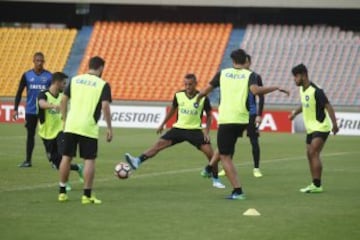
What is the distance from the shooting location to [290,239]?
36.1ft

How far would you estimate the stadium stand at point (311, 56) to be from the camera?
4241 cm

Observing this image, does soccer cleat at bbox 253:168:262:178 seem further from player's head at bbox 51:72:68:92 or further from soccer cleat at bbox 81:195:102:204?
soccer cleat at bbox 81:195:102:204

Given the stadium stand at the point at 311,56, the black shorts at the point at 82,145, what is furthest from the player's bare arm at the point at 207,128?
the stadium stand at the point at 311,56

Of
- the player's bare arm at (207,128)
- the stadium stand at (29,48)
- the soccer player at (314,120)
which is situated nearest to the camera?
the soccer player at (314,120)

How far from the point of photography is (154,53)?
45.7m

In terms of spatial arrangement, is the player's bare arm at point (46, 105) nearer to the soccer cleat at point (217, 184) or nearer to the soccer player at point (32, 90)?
the soccer player at point (32, 90)

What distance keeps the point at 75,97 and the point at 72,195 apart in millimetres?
1835

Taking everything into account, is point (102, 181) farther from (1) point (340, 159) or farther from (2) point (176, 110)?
(1) point (340, 159)

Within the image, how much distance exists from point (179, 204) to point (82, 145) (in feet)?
5.14

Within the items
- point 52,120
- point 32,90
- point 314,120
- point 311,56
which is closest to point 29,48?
point 311,56

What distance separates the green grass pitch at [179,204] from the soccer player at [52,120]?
0.50 m

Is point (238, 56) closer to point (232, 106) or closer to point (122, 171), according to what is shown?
point (232, 106)

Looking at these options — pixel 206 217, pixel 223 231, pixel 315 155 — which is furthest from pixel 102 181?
pixel 223 231

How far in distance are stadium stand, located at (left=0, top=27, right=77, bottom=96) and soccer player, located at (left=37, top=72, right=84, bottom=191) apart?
27280 mm
